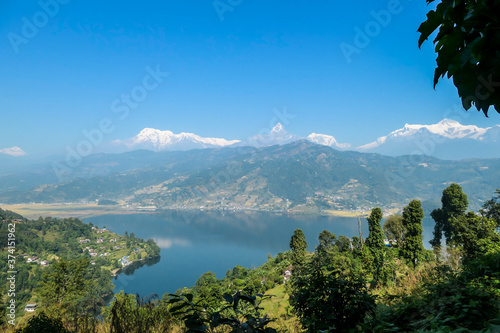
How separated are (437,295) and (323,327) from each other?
136 cm

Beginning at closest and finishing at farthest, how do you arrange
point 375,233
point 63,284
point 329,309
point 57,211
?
point 329,309, point 63,284, point 375,233, point 57,211

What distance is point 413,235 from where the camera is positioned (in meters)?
15.9

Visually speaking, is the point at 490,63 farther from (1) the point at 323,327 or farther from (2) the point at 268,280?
(2) the point at 268,280

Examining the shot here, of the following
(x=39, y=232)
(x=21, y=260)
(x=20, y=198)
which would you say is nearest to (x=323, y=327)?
(x=21, y=260)

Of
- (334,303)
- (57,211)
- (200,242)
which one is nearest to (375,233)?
(334,303)

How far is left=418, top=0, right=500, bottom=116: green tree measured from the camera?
2.57 feet

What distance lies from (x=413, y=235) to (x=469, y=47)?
18878 millimetres

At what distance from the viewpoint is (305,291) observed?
2045 mm

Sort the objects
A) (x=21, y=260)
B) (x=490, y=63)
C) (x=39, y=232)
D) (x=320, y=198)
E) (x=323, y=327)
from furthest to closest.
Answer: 1. (x=320, y=198)
2. (x=39, y=232)
3. (x=21, y=260)
4. (x=323, y=327)
5. (x=490, y=63)

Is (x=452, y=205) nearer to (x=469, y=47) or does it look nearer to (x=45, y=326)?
(x=469, y=47)

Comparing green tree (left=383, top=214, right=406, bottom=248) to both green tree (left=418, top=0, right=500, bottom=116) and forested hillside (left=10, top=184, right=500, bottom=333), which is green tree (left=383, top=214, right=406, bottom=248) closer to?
forested hillside (left=10, top=184, right=500, bottom=333)

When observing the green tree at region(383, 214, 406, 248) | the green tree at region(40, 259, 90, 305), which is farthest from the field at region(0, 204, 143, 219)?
the green tree at region(383, 214, 406, 248)

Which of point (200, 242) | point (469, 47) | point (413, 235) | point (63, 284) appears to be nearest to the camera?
point (469, 47)

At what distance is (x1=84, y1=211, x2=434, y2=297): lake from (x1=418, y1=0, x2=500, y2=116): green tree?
156 ft
